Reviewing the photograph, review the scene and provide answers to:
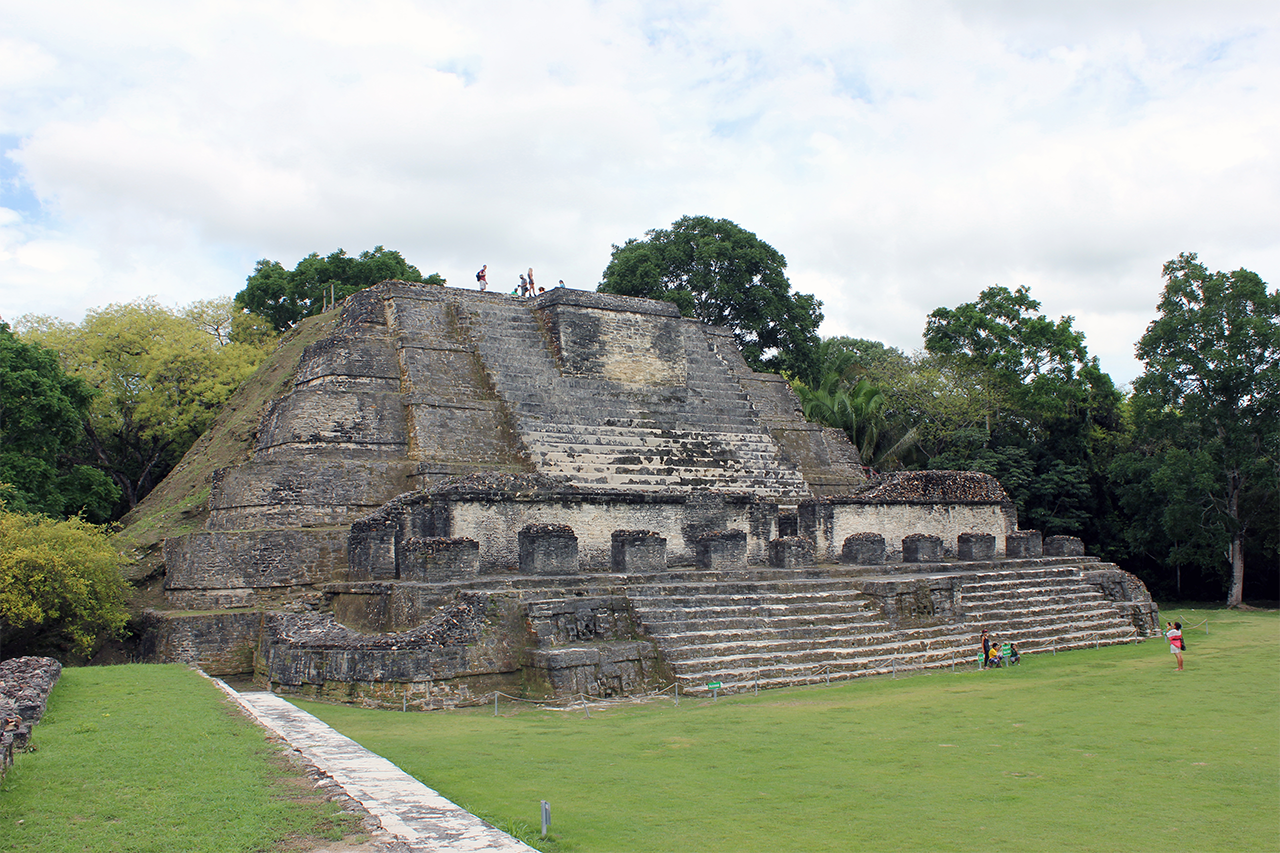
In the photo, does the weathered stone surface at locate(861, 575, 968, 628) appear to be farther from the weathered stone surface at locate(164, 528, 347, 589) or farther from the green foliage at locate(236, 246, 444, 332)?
the green foliage at locate(236, 246, 444, 332)

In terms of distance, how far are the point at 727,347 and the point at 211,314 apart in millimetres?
13790

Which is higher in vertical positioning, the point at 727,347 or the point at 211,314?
the point at 211,314

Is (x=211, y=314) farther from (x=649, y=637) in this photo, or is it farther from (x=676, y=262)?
(x=649, y=637)

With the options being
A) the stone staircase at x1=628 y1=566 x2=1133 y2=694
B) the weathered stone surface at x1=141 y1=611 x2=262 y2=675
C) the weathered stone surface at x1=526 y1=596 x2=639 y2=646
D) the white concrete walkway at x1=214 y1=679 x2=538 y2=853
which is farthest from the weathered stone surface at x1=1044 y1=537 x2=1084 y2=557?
the white concrete walkway at x1=214 y1=679 x2=538 y2=853

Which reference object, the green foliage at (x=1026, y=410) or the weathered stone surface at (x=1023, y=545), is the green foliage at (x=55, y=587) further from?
the green foliage at (x=1026, y=410)

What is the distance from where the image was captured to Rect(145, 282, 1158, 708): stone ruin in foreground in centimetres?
1034

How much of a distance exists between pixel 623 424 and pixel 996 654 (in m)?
7.32

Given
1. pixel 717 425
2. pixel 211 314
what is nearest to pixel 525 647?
pixel 717 425

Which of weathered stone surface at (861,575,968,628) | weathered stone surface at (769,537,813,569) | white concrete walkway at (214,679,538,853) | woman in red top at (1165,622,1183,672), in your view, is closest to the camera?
white concrete walkway at (214,679,538,853)

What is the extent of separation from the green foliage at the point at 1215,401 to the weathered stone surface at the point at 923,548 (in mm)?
8229

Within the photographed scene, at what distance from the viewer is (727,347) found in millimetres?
22016

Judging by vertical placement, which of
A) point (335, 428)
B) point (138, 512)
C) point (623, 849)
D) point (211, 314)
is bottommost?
point (623, 849)

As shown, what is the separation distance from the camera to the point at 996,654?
12008 millimetres

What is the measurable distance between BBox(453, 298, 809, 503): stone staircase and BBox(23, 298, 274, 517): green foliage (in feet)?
25.8
